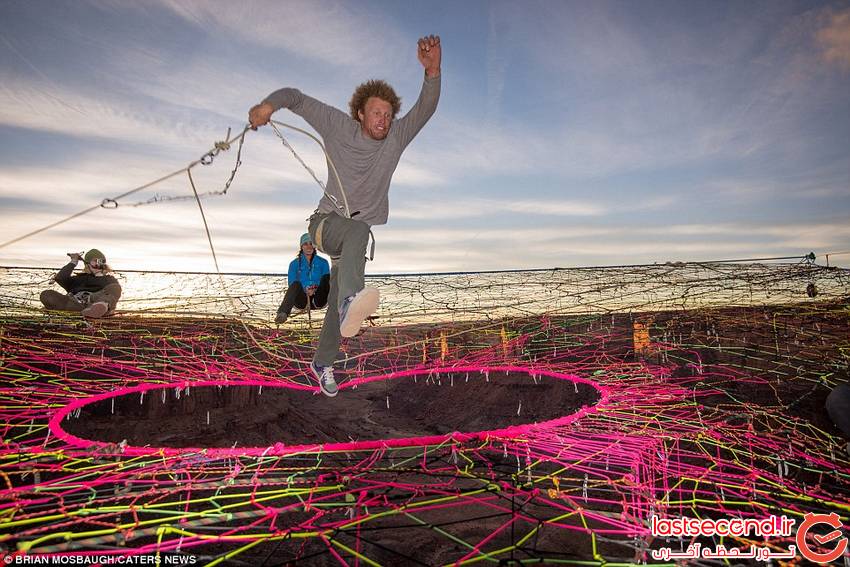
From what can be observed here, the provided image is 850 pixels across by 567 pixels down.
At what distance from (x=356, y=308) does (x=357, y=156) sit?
1293 millimetres

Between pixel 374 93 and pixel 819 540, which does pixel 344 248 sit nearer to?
pixel 374 93

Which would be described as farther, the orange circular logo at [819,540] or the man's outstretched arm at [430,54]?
the man's outstretched arm at [430,54]

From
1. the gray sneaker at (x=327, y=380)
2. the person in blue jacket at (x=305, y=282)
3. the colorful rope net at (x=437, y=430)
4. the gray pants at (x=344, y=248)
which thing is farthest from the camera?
the person in blue jacket at (x=305, y=282)

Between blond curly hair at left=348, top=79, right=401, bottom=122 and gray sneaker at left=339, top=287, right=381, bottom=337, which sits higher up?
blond curly hair at left=348, top=79, right=401, bottom=122

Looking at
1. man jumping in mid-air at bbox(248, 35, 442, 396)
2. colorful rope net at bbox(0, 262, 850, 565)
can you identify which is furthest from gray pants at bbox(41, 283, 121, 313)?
man jumping in mid-air at bbox(248, 35, 442, 396)

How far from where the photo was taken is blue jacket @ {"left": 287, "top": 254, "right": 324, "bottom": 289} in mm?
8031

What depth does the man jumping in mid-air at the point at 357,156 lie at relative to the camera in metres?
3.95

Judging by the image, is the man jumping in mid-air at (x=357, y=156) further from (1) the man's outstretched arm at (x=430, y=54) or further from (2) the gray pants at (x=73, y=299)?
(2) the gray pants at (x=73, y=299)

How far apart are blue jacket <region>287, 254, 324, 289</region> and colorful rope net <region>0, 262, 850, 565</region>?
0.83 meters

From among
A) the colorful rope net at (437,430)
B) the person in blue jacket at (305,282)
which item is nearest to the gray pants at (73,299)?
the colorful rope net at (437,430)

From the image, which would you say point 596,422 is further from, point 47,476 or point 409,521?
point 47,476

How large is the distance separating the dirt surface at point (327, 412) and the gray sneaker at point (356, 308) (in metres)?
5.86

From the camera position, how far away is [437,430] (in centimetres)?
1435

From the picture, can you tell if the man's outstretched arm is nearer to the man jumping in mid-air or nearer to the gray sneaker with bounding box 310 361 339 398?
the man jumping in mid-air
